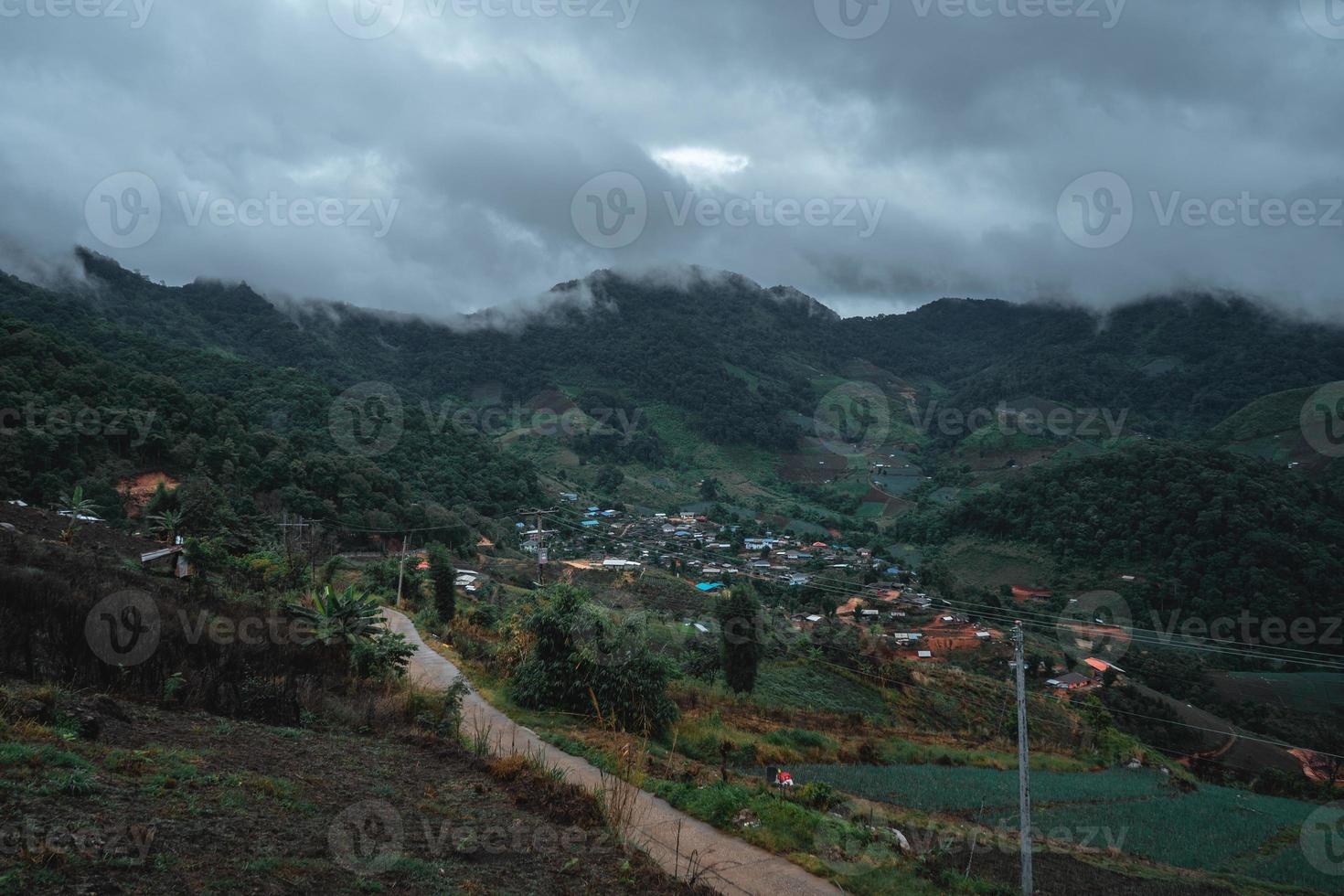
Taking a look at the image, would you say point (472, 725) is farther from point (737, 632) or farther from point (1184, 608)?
point (1184, 608)

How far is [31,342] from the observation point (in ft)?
144
